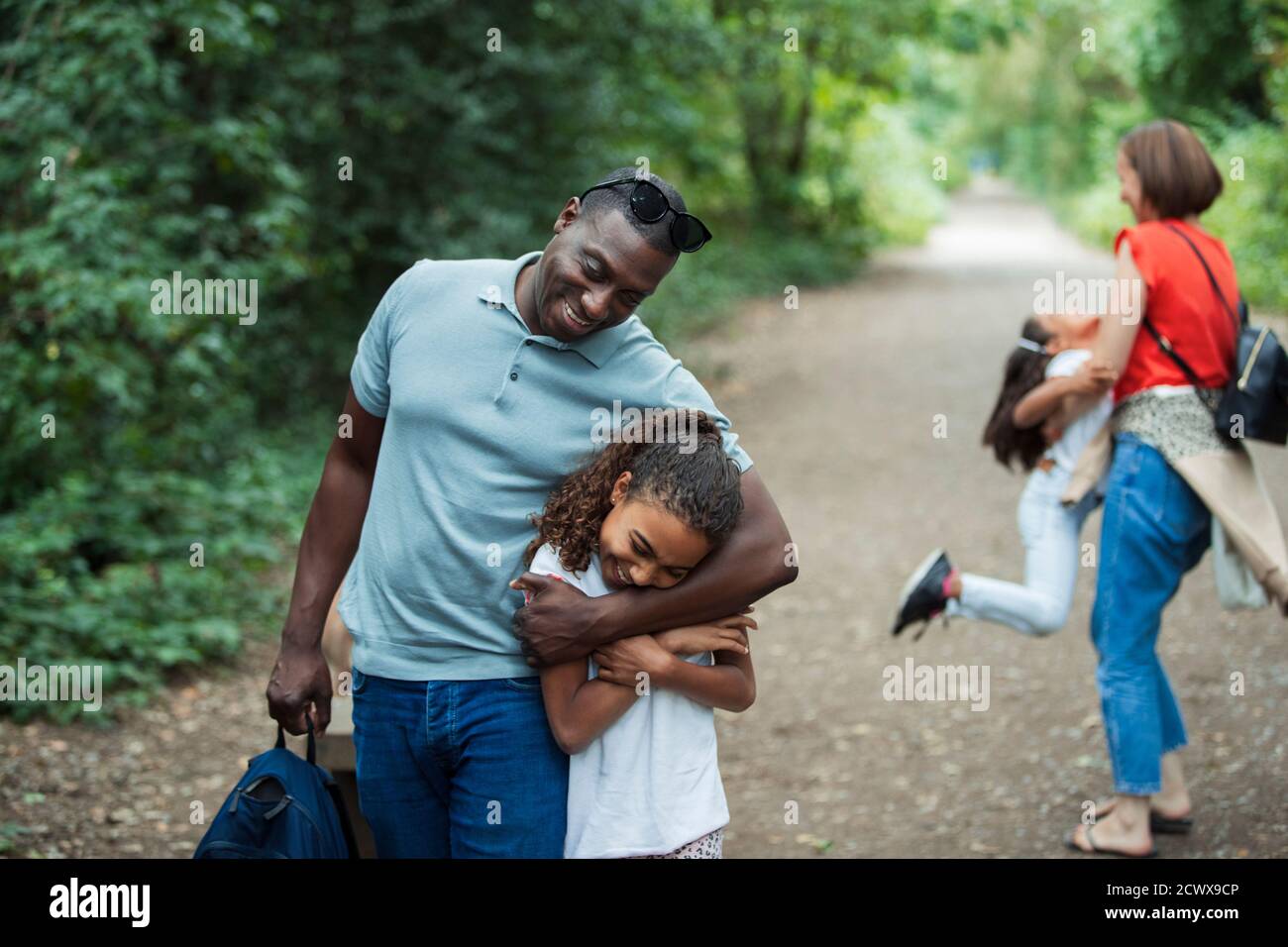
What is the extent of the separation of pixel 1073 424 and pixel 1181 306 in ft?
1.80

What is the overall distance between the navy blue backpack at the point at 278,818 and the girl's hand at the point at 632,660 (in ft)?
2.07

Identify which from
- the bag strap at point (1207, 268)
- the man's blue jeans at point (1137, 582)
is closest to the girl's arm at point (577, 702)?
the man's blue jeans at point (1137, 582)

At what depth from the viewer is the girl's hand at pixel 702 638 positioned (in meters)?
2.36

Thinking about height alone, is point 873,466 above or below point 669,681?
above

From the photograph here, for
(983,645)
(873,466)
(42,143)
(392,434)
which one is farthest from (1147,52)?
(392,434)

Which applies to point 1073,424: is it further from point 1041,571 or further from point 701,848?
point 701,848

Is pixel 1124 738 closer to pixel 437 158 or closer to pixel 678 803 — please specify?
pixel 678 803

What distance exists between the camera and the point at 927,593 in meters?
4.53

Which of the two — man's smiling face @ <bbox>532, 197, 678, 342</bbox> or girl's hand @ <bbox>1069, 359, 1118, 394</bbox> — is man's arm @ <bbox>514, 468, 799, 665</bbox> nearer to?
man's smiling face @ <bbox>532, 197, 678, 342</bbox>

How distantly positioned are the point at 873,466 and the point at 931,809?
605cm

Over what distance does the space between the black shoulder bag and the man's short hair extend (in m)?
2.21

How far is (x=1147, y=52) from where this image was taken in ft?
66.9
